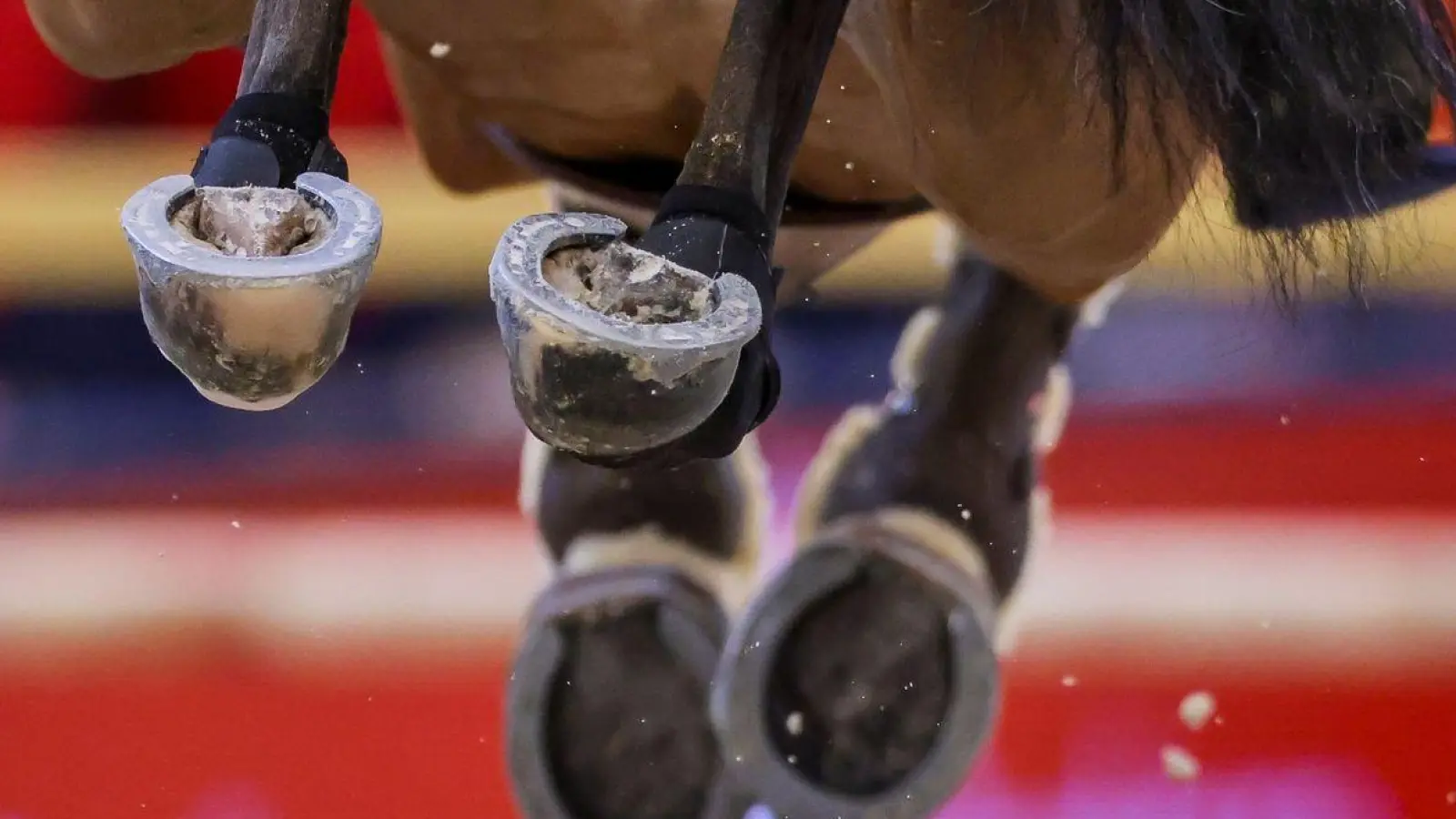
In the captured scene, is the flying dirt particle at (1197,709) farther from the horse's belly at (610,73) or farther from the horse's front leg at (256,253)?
the horse's front leg at (256,253)

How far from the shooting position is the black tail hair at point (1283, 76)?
0.25 meters

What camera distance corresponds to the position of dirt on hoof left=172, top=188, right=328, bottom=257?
0.76 ft

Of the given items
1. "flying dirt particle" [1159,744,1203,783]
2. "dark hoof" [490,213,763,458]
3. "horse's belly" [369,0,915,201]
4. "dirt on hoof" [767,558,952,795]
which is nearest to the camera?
"dark hoof" [490,213,763,458]

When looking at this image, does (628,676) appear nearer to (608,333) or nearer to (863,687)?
(863,687)

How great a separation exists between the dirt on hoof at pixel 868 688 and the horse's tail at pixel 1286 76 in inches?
7.3

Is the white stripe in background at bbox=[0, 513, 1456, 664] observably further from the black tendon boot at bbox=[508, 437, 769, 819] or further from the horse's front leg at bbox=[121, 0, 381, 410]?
the horse's front leg at bbox=[121, 0, 381, 410]

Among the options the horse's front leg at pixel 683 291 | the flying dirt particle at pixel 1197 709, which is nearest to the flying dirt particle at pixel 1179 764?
the flying dirt particle at pixel 1197 709

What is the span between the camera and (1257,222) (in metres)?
0.30

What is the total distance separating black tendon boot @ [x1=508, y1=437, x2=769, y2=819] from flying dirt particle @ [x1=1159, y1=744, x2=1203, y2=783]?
24 cm

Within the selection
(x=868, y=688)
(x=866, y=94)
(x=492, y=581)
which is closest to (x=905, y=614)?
(x=868, y=688)

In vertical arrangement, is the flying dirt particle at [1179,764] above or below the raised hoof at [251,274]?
below

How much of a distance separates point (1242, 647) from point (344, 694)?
1.36ft

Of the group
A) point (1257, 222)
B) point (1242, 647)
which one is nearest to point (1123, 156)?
point (1257, 222)

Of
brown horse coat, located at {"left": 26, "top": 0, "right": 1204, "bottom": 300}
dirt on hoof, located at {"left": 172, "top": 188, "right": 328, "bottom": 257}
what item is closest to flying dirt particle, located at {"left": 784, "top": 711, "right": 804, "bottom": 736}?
brown horse coat, located at {"left": 26, "top": 0, "right": 1204, "bottom": 300}
